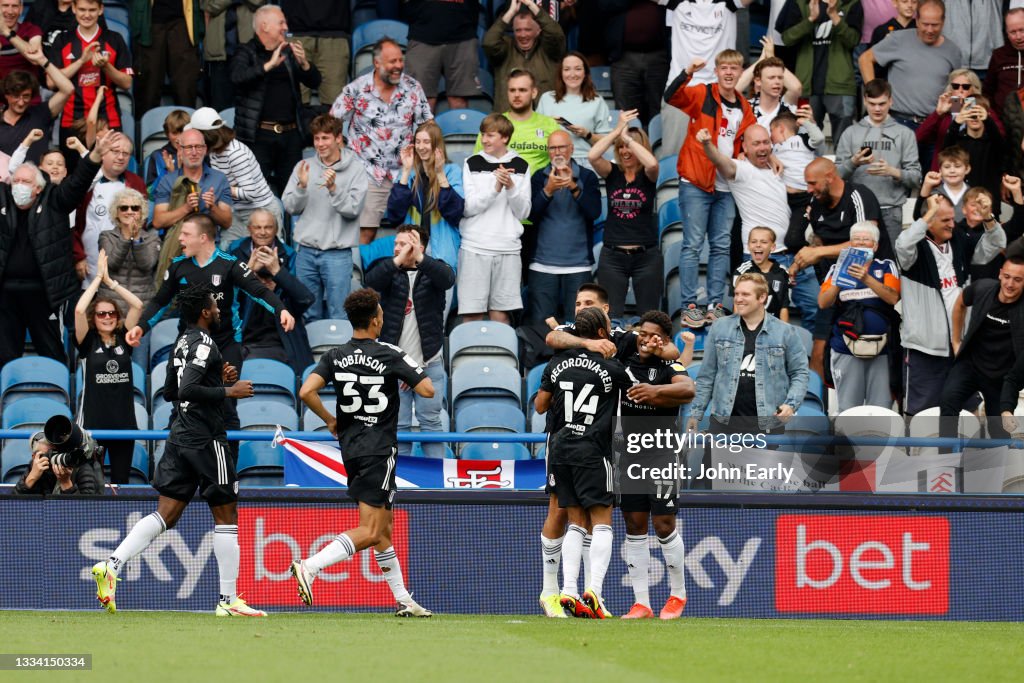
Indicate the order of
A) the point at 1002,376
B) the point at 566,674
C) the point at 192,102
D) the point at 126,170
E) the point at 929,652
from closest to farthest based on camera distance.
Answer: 1. the point at 566,674
2. the point at 929,652
3. the point at 1002,376
4. the point at 126,170
5. the point at 192,102

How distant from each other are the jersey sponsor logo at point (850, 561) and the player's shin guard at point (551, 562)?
218cm

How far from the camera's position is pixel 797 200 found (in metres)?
15.6

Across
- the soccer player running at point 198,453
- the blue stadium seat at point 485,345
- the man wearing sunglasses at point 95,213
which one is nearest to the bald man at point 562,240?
the blue stadium seat at point 485,345

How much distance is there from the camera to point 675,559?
1109cm

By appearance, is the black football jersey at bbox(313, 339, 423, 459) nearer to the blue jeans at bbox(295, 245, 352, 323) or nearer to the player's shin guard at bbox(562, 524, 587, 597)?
the player's shin guard at bbox(562, 524, 587, 597)

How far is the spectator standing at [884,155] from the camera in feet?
50.9

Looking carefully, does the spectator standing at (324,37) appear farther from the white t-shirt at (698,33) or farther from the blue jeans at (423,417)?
the blue jeans at (423,417)

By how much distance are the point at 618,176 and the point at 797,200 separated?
1828 millimetres

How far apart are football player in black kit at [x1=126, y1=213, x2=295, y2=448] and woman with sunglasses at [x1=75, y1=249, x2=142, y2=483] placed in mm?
205

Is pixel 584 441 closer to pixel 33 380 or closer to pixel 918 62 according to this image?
pixel 33 380

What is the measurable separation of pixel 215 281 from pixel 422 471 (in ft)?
7.90

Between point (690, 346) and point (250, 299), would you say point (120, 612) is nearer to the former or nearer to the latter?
point (250, 299)

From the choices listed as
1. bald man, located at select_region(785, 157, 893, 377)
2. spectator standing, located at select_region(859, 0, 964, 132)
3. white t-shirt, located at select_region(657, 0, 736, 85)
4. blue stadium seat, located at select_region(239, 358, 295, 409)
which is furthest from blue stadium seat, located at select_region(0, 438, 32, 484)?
spectator standing, located at select_region(859, 0, 964, 132)

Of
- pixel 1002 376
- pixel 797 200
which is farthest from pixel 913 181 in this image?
pixel 1002 376
